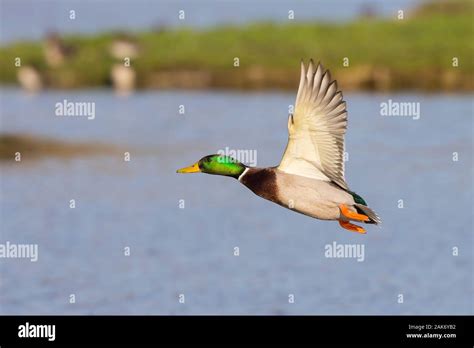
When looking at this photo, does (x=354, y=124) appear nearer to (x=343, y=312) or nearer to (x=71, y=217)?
(x=71, y=217)

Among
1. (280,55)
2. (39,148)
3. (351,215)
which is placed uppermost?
(280,55)

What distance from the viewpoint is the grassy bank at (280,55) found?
46.0 meters

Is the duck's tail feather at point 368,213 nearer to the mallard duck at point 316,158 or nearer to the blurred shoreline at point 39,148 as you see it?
the mallard duck at point 316,158

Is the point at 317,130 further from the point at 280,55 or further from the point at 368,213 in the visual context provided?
the point at 280,55

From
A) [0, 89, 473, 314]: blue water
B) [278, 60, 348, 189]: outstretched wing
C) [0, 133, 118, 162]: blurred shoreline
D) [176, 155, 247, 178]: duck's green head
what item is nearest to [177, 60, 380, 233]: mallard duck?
[278, 60, 348, 189]: outstretched wing

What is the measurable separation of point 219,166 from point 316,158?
1032mm

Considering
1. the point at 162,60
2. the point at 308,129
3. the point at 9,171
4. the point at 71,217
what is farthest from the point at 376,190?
the point at 162,60

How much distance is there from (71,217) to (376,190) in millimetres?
6769

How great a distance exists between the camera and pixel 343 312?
802 inches

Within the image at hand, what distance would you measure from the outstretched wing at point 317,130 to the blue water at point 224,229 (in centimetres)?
806

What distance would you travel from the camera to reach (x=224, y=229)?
26016mm

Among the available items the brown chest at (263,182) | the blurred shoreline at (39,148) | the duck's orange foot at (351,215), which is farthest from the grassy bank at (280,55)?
the duck's orange foot at (351,215)

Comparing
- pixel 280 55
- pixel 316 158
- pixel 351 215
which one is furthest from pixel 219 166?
pixel 280 55

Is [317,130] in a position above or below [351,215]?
above
